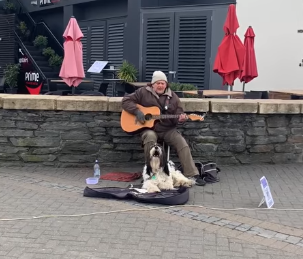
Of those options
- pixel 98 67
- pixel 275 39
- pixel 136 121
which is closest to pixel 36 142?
pixel 136 121

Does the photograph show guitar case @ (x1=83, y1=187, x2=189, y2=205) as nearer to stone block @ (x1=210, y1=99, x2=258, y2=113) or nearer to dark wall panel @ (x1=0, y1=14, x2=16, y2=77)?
stone block @ (x1=210, y1=99, x2=258, y2=113)

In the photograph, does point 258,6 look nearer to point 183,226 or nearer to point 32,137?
point 32,137

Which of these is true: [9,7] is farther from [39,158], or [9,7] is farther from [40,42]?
[39,158]

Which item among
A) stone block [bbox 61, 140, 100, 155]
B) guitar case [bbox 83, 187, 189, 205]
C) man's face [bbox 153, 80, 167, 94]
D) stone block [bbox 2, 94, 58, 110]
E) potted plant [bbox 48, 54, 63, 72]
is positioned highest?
potted plant [bbox 48, 54, 63, 72]

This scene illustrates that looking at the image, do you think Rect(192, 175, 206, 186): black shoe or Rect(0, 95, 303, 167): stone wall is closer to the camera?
Rect(192, 175, 206, 186): black shoe

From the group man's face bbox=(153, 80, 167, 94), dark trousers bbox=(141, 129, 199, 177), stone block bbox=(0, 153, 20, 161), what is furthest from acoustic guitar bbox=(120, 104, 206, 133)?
stone block bbox=(0, 153, 20, 161)

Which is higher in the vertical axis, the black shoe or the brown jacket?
the brown jacket

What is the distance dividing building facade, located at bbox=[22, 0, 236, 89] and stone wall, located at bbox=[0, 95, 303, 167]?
220 inches

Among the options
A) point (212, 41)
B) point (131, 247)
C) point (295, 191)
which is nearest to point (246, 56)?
→ point (212, 41)

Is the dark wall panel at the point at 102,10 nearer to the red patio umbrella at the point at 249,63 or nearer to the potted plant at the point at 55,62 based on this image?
the potted plant at the point at 55,62

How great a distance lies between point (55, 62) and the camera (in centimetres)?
1689

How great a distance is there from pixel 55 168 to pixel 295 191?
11.6 ft

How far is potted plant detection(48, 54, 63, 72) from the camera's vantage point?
16.9 m

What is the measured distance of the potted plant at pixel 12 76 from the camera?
15.9 metres
